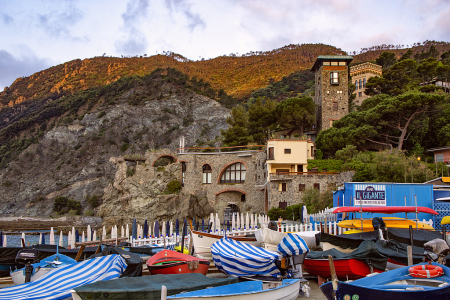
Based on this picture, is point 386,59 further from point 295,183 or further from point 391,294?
point 391,294

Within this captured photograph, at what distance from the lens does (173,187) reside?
35.3m

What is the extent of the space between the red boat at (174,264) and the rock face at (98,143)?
4271 cm

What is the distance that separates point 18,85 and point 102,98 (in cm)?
4796

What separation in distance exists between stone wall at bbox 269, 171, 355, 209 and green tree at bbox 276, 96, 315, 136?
1046cm

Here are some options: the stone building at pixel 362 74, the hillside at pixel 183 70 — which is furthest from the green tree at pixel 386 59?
the hillside at pixel 183 70

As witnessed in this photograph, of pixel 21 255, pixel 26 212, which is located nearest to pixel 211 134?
pixel 26 212

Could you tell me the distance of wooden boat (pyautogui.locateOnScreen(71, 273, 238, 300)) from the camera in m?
6.12

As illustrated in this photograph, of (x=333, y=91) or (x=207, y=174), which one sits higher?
(x=333, y=91)

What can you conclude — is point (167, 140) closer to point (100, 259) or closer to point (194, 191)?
point (194, 191)

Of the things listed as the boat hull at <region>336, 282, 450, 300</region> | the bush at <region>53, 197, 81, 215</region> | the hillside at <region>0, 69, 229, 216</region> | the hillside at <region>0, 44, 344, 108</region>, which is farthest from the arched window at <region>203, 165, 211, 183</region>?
the hillside at <region>0, 44, 344, 108</region>

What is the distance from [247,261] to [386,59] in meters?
55.4

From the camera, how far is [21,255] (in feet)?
32.3

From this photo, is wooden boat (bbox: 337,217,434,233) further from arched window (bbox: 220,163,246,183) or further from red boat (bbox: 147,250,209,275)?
arched window (bbox: 220,163,246,183)

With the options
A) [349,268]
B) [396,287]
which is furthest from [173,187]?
[396,287]
